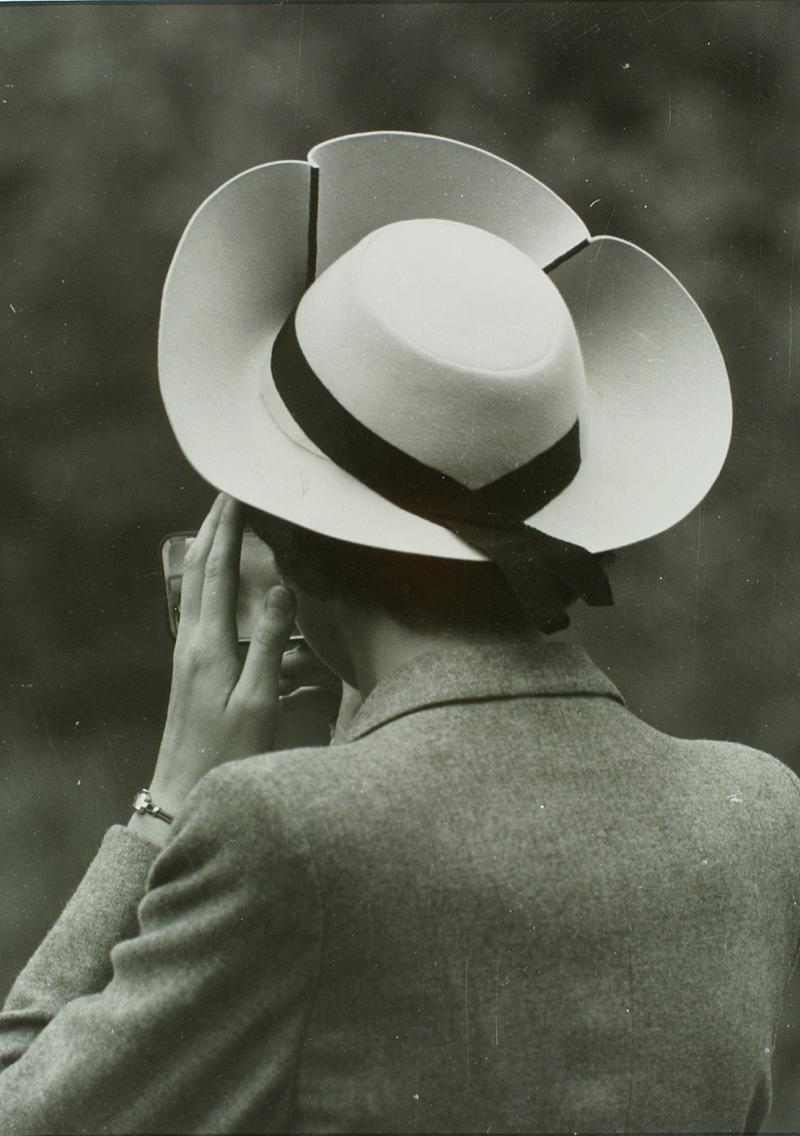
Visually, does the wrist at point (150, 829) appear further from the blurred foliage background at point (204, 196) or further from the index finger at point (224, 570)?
the blurred foliage background at point (204, 196)

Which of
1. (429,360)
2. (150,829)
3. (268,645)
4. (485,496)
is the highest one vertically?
(429,360)

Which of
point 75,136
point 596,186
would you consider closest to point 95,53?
point 75,136

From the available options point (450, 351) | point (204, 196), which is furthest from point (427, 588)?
point (204, 196)

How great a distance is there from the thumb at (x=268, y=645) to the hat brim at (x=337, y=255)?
0.45ft

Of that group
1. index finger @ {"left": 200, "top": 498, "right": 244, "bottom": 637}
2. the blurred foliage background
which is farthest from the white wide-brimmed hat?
the blurred foliage background

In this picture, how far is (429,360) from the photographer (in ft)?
3.26

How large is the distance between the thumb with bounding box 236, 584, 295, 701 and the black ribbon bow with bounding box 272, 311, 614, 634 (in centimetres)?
18

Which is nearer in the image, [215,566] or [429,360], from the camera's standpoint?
[429,360]

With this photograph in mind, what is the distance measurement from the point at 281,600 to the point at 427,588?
0.61ft

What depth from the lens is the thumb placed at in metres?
1.15

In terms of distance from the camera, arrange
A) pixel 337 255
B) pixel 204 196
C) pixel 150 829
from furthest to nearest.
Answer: pixel 204 196
pixel 337 255
pixel 150 829

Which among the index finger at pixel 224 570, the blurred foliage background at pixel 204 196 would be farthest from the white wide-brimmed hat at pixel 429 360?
the blurred foliage background at pixel 204 196

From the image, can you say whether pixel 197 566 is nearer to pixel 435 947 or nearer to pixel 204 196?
pixel 435 947

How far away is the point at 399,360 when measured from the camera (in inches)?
39.3
